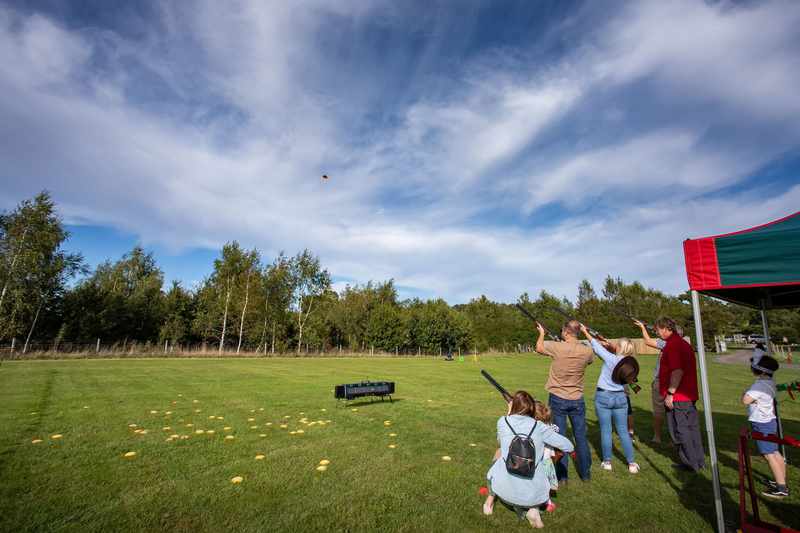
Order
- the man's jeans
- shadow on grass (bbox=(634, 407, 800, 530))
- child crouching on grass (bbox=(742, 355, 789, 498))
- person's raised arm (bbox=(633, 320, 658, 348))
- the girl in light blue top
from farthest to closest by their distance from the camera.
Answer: person's raised arm (bbox=(633, 320, 658, 348)) → the girl in light blue top → child crouching on grass (bbox=(742, 355, 789, 498)) → the man's jeans → shadow on grass (bbox=(634, 407, 800, 530))

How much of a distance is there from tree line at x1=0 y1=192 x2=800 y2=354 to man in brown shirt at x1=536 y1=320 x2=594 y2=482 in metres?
19.5

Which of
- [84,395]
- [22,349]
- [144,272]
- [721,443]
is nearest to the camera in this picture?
[721,443]

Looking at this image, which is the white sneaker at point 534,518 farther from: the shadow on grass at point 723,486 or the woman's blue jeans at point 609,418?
the woman's blue jeans at point 609,418

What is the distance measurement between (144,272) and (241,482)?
62.4 m

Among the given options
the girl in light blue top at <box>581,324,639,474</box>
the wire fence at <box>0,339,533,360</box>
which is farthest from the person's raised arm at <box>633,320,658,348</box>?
the wire fence at <box>0,339,533,360</box>

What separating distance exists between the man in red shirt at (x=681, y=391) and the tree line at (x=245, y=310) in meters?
18.1

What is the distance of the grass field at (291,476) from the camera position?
425 cm

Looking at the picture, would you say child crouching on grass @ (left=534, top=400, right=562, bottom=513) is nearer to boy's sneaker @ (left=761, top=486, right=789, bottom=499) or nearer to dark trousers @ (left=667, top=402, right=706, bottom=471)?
dark trousers @ (left=667, top=402, right=706, bottom=471)

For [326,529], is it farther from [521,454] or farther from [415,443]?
[415,443]

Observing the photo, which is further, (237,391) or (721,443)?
(237,391)

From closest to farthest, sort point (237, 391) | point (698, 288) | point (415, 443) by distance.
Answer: point (698, 288) < point (415, 443) < point (237, 391)

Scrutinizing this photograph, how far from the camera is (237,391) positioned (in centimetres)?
1384

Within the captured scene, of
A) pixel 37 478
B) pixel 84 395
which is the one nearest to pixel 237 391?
pixel 84 395

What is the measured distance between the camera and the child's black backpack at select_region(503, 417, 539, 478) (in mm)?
4133
